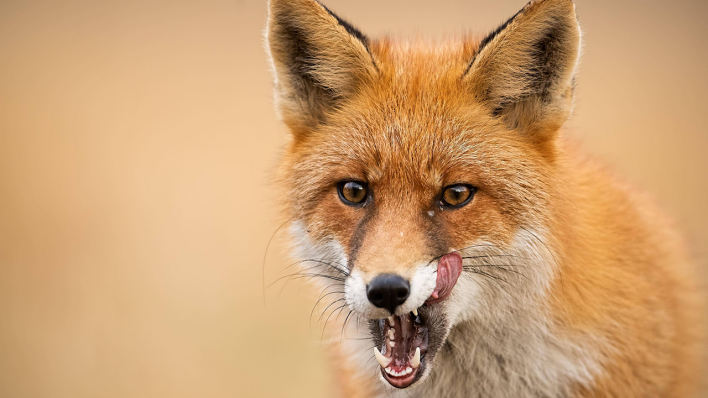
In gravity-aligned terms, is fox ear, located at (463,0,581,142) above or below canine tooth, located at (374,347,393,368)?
above

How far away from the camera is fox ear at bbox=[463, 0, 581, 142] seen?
8.84 ft

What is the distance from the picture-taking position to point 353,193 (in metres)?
2.75

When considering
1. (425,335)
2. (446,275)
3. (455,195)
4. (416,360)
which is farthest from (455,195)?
(416,360)

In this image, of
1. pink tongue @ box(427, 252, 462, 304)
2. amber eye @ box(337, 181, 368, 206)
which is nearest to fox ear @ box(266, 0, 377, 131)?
amber eye @ box(337, 181, 368, 206)

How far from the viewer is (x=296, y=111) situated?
10.4 feet

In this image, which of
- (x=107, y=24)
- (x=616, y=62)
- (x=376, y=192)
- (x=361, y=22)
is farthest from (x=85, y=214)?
(x=616, y=62)

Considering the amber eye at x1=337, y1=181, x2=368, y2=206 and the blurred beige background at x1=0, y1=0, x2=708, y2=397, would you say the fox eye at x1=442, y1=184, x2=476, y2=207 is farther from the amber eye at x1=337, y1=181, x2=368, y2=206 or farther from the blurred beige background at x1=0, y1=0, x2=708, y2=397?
the blurred beige background at x1=0, y1=0, x2=708, y2=397

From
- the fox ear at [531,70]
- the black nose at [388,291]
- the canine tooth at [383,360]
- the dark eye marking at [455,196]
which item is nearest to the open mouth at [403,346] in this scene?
the canine tooth at [383,360]

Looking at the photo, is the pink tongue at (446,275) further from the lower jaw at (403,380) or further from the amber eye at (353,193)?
the amber eye at (353,193)

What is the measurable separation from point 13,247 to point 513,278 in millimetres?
5544

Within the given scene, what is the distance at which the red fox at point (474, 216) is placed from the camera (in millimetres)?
2602

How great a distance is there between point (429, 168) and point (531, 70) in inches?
30.3

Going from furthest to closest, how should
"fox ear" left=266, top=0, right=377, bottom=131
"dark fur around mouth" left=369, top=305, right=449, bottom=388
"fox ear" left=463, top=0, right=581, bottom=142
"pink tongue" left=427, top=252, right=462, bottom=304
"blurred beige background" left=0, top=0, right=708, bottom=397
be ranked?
1. "blurred beige background" left=0, top=0, right=708, bottom=397
2. "fox ear" left=266, top=0, right=377, bottom=131
3. "fox ear" left=463, top=0, right=581, bottom=142
4. "dark fur around mouth" left=369, top=305, right=449, bottom=388
5. "pink tongue" left=427, top=252, right=462, bottom=304

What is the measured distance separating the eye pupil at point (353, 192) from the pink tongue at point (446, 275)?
0.52 meters
